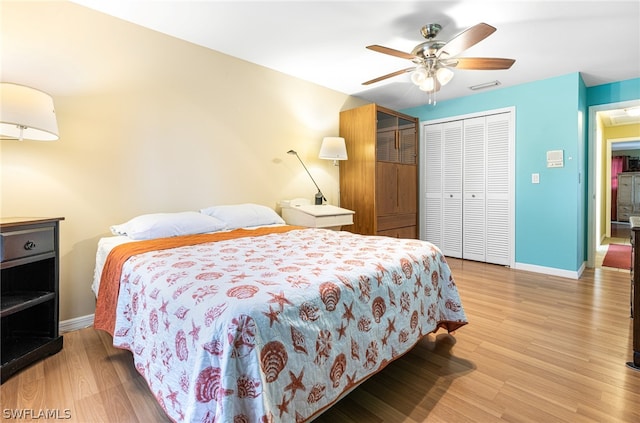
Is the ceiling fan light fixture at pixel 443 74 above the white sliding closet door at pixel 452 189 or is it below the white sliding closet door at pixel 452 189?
above

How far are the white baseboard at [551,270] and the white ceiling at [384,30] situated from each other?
7.57 feet

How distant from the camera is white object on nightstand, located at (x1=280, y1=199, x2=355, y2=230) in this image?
10.3ft

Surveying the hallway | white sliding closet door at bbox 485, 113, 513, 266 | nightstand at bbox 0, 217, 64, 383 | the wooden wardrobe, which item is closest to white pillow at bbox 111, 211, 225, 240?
nightstand at bbox 0, 217, 64, 383

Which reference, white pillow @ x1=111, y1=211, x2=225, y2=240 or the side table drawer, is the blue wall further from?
the side table drawer

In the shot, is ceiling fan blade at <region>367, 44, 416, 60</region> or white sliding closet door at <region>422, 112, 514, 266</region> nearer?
ceiling fan blade at <region>367, 44, 416, 60</region>

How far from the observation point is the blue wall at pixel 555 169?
341 cm

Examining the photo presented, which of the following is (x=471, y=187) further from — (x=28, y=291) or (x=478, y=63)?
(x=28, y=291)

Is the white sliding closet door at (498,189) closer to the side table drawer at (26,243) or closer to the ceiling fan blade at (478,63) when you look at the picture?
the ceiling fan blade at (478,63)

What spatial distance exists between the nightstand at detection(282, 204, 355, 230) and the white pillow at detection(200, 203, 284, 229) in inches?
15.2

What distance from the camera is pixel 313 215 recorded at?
3107mm

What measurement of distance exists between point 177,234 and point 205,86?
1504 millimetres

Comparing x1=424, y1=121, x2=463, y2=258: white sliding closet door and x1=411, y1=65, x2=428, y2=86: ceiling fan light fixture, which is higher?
x1=411, y1=65, x2=428, y2=86: ceiling fan light fixture

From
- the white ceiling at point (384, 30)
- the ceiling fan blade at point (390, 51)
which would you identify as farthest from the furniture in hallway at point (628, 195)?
the ceiling fan blade at point (390, 51)

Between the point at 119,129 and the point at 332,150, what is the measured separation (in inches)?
86.0
